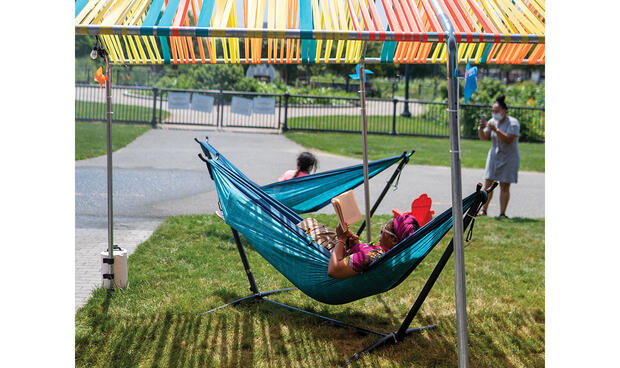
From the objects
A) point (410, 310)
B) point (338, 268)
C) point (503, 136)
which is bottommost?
point (410, 310)

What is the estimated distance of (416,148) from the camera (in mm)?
13617

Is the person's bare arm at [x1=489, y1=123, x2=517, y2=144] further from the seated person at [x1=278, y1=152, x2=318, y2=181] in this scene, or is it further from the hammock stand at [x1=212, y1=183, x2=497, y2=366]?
the hammock stand at [x1=212, y1=183, x2=497, y2=366]

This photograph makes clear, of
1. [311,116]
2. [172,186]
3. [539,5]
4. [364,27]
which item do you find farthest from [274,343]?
[311,116]

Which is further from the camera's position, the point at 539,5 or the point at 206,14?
the point at 539,5

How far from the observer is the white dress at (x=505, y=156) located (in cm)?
717

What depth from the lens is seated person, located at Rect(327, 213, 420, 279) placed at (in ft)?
11.0

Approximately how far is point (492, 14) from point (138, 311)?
307cm

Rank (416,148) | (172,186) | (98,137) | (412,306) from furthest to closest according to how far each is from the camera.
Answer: (416,148), (98,137), (172,186), (412,306)

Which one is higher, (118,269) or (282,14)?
(282,14)

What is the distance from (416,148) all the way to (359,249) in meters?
10.4

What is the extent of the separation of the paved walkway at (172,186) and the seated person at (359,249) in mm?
2052

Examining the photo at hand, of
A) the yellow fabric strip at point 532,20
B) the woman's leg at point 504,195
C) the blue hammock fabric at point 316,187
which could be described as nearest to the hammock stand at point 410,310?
the blue hammock fabric at point 316,187

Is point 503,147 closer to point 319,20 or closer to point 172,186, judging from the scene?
point 319,20

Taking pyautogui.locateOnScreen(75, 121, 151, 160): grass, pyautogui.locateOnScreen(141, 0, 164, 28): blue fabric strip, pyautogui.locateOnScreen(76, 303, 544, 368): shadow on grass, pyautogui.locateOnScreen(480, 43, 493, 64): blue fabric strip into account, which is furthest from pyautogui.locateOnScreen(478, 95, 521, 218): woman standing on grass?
pyautogui.locateOnScreen(75, 121, 151, 160): grass
